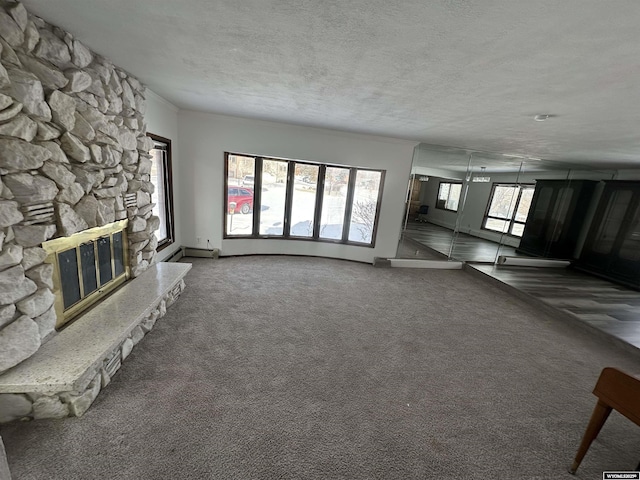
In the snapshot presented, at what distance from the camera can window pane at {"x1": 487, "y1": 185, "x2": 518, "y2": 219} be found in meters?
6.62

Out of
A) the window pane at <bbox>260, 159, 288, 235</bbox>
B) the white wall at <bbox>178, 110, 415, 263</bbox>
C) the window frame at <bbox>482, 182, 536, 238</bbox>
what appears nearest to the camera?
the white wall at <bbox>178, 110, 415, 263</bbox>

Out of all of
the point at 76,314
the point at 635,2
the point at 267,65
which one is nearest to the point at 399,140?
the point at 267,65

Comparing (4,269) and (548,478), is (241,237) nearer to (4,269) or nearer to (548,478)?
(4,269)

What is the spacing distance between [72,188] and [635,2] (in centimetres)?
302

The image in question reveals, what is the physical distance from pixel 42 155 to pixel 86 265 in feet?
2.91

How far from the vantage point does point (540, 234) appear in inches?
239

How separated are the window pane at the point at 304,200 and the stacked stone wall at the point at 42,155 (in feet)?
9.75

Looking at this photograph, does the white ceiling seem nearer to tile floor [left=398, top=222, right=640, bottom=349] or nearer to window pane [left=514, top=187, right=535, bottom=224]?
tile floor [left=398, top=222, right=640, bottom=349]

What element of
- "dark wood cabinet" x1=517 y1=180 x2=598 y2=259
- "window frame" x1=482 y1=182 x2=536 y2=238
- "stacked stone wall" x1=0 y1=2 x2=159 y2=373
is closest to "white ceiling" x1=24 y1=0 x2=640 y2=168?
"stacked stone wall" x1=0 y1=2 x2=159 y2=373

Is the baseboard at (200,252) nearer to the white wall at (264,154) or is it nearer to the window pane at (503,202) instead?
the white wall at (264,154)

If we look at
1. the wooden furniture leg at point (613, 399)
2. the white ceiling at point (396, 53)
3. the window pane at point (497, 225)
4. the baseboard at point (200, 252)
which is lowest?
the baseboard at point (200, 252)

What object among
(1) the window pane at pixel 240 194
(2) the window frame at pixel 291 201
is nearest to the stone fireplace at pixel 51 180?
(1) the window pane at pixel 240 194

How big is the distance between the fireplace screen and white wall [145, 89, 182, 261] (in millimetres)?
1066

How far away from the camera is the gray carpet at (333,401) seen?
1.45m
